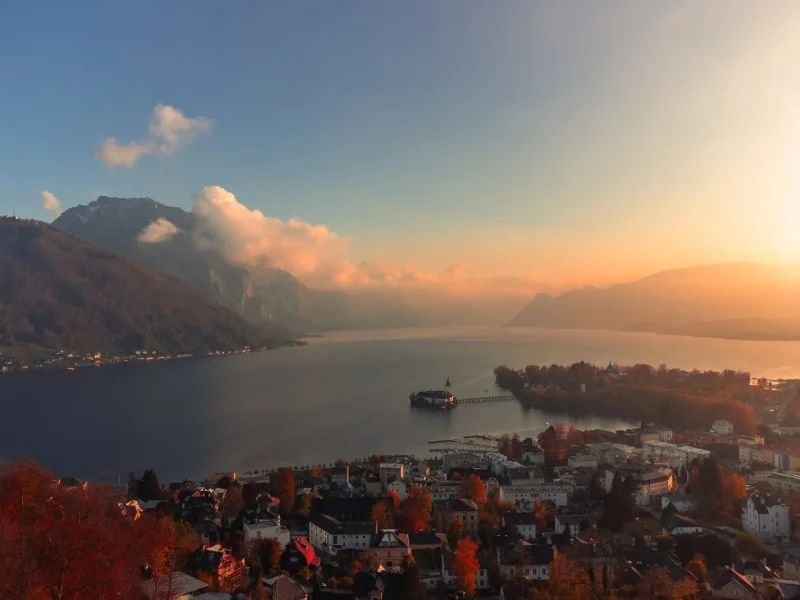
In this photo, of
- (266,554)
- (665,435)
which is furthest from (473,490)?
(665,435)

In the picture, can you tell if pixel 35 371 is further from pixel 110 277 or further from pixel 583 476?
pixel 583 476

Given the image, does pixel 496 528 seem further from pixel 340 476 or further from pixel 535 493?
pixel 340 476

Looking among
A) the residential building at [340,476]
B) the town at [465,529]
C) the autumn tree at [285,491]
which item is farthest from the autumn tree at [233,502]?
the residential building at [340,476]

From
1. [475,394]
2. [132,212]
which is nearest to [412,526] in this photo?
[475,394]

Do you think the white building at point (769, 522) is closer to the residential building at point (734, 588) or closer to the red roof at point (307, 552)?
the residential building at point (734, 588)

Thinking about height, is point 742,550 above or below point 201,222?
below

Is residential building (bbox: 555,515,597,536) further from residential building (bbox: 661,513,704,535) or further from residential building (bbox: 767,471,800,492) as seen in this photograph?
residential building (bbox: 767,471,800,492)

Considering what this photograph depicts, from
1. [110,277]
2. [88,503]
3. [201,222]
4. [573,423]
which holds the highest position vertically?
[201,222]

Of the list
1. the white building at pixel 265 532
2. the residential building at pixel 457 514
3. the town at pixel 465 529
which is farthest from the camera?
the residential building at pixel 457 514
